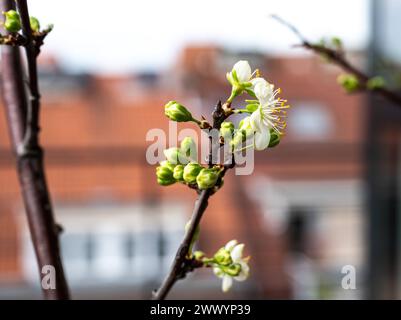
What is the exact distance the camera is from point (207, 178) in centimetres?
29

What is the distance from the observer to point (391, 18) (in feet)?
9.30

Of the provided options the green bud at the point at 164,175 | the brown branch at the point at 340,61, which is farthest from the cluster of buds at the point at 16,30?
the brown branch at the point at 340,61

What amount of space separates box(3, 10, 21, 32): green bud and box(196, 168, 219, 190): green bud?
139mm

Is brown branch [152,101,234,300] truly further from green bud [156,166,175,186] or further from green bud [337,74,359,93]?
green bud [337,74,359,93]

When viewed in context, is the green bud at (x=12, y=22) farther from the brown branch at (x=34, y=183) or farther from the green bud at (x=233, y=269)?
the green bud at (x=233, y=269)

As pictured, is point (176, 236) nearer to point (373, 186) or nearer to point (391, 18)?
point (373, 186)

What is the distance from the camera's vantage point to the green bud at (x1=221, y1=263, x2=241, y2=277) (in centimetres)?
37

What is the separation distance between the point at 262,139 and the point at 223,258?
106mm

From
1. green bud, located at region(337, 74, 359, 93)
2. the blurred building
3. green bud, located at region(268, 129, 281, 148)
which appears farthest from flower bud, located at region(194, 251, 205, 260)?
the blurred building

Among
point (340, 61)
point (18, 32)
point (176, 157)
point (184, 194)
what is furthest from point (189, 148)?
point (184, 194)

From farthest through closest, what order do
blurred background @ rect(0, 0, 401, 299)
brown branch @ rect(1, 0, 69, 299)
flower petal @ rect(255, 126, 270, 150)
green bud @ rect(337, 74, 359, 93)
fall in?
blurred background @ rect(0, 0, 401, 299) → green bud @ rect(337, 74, 359, 93) → brown branch @ rect(1, 0, 69, 299) → flower petal @ rect(255, 126, 270, 150)
